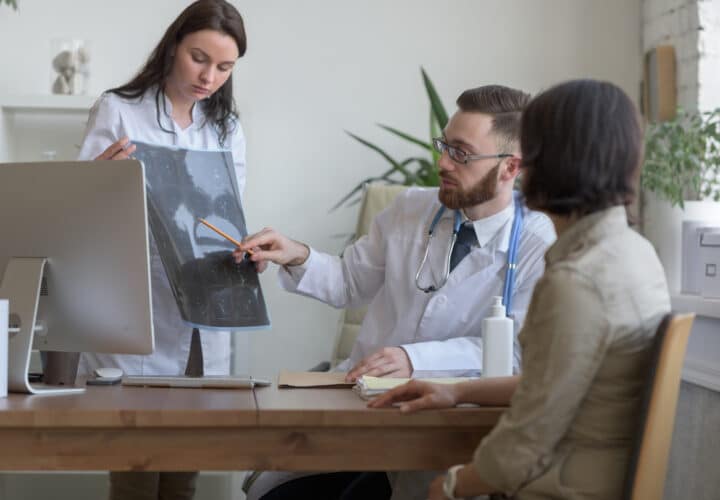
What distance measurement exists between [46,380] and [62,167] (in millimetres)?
441

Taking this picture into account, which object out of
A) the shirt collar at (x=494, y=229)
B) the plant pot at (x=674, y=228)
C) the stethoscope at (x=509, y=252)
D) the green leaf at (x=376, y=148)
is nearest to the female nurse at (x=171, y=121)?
the stethoscope at (x=509, y=252)

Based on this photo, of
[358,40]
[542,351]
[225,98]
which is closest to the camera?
[542,351]

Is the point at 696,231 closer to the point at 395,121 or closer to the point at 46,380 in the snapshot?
the point at 395,121

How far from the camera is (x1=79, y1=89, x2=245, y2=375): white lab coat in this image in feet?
7.48

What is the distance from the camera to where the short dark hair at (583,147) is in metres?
1.38

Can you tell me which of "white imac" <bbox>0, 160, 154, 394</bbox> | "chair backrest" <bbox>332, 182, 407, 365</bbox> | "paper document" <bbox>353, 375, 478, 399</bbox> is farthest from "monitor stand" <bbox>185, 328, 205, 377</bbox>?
"chair backrest" <bbox>332, 182, 407, 365</bbox>

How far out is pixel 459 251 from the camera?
2205mm

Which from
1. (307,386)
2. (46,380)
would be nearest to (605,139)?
(307,386)

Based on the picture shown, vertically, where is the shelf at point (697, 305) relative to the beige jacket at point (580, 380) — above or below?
below

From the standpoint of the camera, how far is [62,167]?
5.72ft

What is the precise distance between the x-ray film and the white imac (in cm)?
28

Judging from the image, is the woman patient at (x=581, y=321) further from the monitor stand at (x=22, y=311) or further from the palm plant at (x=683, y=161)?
the palm plant at (x=683, y=161)

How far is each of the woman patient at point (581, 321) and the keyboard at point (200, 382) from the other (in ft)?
1.70

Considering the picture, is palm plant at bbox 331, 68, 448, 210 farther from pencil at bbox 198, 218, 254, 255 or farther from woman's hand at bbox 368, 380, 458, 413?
woman's hand at bbox 368, 380, 458, 413
